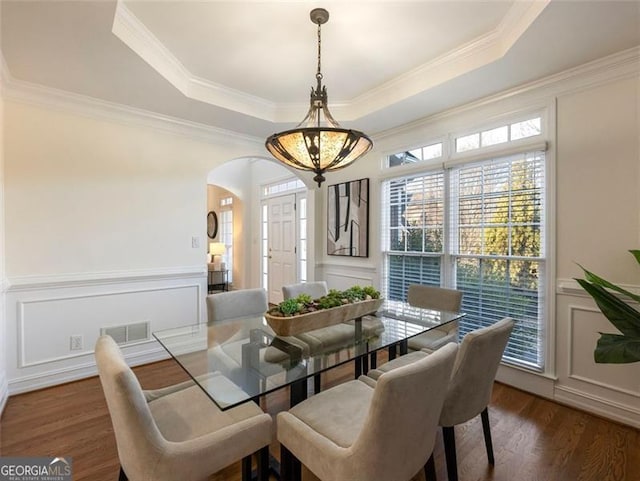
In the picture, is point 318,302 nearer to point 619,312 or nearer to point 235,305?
point 235,305

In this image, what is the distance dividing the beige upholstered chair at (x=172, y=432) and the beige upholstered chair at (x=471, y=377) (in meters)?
0.67

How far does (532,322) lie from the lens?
2627 millimetres

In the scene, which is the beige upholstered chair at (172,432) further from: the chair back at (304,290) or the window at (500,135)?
the window at (500,135)

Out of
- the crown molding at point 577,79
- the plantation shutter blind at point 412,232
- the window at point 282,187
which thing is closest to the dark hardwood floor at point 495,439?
the plantation shutter blind at point 412,232

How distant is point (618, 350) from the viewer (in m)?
1.72

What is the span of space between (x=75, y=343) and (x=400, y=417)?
3074mm

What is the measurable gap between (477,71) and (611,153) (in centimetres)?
111

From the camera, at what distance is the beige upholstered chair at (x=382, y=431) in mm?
1041

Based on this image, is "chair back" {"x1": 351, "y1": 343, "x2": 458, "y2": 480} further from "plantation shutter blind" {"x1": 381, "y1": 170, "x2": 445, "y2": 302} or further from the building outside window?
"plantation shutter blind" {"x1": 381, "y1": 170, "x2": 445, "y2": 302}

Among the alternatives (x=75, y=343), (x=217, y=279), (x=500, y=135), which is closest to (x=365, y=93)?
(x=500, y=135)

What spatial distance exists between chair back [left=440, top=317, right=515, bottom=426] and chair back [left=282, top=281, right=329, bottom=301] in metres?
1.54

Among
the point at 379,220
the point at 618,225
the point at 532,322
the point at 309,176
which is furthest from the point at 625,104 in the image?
the point at 309,176

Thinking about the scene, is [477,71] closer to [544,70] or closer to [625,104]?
[544,70]

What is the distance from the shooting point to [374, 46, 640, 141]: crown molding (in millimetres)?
2150
